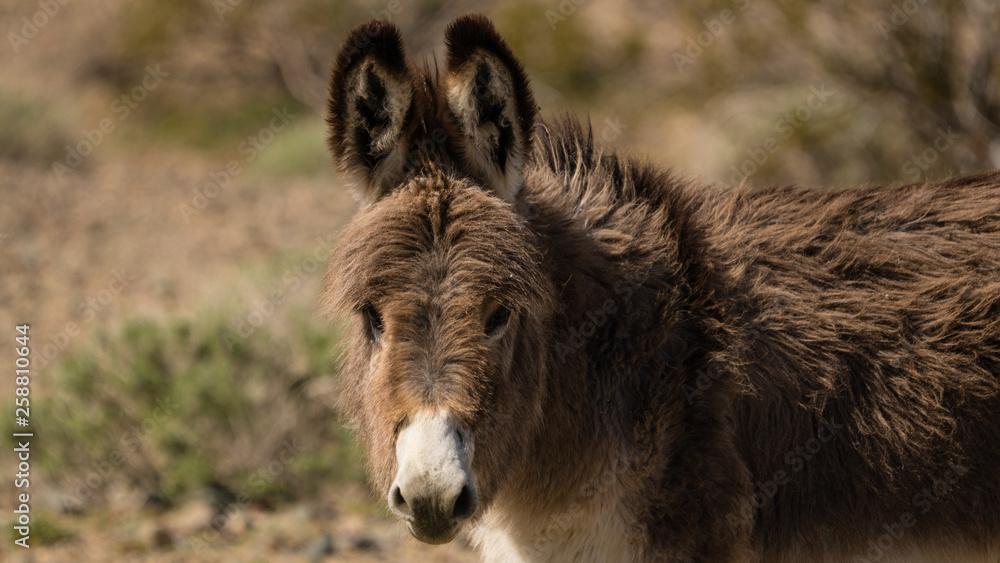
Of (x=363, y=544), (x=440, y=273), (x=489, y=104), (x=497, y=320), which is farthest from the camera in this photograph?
(x=363, y=544)

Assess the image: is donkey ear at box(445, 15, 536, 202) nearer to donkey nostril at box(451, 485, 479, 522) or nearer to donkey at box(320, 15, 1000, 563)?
donkey at box(320, 15, 1000, 563)

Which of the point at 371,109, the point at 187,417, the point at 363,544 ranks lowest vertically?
the point at 187,417

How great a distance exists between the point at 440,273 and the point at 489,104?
2.40ft

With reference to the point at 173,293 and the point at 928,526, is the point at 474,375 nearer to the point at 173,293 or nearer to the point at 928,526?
the point at 928,526

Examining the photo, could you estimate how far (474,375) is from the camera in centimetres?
286

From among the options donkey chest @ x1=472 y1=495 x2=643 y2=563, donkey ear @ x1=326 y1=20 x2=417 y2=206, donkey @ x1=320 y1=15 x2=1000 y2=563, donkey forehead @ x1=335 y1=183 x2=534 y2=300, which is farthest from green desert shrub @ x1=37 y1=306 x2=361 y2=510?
donkey forehead @ x1=335 y1=183 x2=534 y2=300

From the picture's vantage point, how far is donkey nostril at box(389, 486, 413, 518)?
2.62 m

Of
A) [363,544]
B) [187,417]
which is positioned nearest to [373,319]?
[363,544]

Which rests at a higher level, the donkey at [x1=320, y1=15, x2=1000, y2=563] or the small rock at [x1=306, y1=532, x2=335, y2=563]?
the donkey at [x1=320, y1=15, x2=1000, y2=563]

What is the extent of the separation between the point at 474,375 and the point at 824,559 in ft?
5.47

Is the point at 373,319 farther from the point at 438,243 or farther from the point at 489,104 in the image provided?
the point at 489,104

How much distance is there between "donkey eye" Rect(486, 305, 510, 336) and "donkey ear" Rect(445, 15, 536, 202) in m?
0.49

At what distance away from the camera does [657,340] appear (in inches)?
132

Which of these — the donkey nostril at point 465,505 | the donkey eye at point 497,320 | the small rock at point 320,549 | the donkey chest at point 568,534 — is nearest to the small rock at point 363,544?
the small rock at point 320,549
